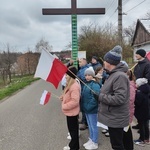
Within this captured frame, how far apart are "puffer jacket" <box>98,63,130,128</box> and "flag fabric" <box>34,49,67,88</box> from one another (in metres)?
1.27

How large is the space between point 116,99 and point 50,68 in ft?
5.45

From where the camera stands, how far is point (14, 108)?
9.51 metres

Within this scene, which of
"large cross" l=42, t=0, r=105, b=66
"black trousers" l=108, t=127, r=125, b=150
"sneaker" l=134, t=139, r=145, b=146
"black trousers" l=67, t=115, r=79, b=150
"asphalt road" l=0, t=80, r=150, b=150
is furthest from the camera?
"large cross" l=42, t=0, r=105, b=66

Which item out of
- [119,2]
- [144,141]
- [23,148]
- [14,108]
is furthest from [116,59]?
[119,2]

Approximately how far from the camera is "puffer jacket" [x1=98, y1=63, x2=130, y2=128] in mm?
3347

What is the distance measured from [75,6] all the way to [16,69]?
99.0 feet

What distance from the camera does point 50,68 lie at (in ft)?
15.1

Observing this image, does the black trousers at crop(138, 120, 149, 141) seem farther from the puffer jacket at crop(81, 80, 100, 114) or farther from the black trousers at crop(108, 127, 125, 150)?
the black trousers at crop(108, 127, 125, 150)

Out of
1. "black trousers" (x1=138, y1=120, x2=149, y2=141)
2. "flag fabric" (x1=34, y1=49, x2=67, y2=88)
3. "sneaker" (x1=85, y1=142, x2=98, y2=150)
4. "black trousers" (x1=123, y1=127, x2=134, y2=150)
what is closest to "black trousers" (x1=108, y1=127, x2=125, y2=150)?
"black trousers" (x1=123, y1=127, x2=134, y2=150)

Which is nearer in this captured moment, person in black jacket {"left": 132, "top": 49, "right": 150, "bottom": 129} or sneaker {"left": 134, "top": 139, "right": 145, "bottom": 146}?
sneaker {"left": 134, "top": 139, "right": 145, "bottom": 146}

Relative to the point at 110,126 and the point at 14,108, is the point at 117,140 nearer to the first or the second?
the point at 110,126

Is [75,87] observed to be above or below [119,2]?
below

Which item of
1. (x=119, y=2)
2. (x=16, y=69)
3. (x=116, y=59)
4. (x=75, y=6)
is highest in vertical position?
(x=119, y=2)

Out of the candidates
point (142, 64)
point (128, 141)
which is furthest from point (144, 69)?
point (128, 141)
